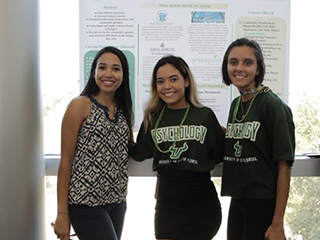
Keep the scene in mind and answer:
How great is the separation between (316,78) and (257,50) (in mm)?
1011

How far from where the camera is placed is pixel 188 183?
162 centimetres

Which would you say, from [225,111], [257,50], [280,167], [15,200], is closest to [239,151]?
[280,167]

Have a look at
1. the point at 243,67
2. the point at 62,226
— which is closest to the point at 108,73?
the point at 243,67

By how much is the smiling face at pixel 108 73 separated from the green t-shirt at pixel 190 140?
29cm

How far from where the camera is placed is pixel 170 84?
5.55 ft

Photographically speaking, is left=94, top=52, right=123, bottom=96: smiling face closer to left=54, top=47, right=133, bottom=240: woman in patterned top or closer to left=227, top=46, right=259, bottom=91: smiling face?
left=54, top=47, right=133, bottom=240: woman in patterned top

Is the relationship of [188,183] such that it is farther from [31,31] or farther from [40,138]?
[31,31]

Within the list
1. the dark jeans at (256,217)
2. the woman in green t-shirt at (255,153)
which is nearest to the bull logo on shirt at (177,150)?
the woman in green t-shirt at (255,153)

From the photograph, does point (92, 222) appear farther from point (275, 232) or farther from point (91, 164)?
point (275, 232)

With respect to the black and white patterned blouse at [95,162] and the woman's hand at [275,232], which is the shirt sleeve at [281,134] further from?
the black and white patterned blouse at [95,162]

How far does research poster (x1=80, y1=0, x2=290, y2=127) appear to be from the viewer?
7.35ft

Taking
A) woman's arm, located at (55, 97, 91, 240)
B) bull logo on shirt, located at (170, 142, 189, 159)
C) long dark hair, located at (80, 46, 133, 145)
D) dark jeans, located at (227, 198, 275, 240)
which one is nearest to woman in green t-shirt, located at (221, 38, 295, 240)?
dark jeans, located at (227, 198, 275, 240)

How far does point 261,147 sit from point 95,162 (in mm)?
820

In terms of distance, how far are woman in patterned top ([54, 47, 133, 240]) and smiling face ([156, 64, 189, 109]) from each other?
0.74ft
